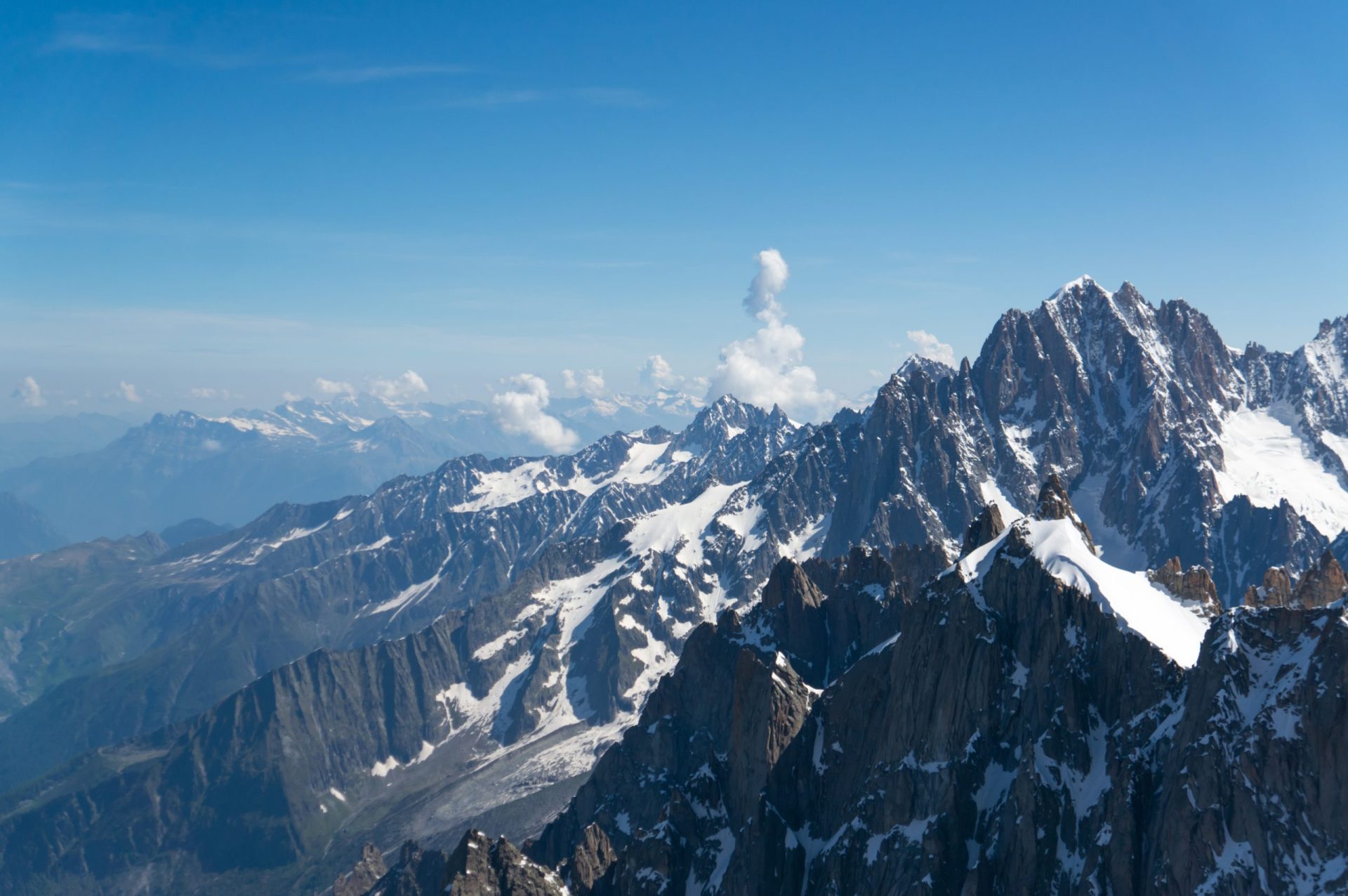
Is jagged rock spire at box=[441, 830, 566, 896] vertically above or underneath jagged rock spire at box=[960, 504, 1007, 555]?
underneath

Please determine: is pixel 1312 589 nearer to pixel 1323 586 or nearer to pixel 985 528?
pixel 1323 586

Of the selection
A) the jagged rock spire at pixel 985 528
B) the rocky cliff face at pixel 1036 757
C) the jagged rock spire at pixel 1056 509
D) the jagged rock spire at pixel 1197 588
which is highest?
the jagged rock spire at pixel 1056 509

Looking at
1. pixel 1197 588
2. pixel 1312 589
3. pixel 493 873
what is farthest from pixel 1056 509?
pixel 493 873

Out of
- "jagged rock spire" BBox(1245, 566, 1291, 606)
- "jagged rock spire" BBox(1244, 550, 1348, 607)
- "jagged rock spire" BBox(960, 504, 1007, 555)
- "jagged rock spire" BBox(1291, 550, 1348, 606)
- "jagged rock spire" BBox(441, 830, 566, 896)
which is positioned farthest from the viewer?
"jagged rock spire" BBox(960, 504, 1007, 555)

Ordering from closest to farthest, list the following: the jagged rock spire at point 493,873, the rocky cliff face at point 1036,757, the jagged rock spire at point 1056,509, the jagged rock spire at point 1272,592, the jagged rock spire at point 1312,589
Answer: the rocky cliff face at point 1036,757
the jagged rock spire at point 1312,589
the jagged rock spire at point 493,873
the jagged rock spire at point 1272,592
the jagged rock spire at point 1056,509

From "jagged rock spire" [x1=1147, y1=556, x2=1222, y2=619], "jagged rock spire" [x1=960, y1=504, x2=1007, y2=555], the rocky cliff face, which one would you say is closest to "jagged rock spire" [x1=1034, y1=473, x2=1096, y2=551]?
the rocky cliff face

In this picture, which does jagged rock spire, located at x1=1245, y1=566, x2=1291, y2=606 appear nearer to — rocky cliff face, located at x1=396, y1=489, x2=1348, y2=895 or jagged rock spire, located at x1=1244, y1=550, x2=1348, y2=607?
jagged rock spire, located at x1=1244, y1=550, x2=1348, y2=607

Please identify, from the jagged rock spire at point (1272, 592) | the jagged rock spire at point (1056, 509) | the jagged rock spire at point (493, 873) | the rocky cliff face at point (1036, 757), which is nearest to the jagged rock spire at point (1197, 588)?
the rocky cliff face at point (1036, 757)

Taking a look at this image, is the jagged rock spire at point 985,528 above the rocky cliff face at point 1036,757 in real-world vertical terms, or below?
above

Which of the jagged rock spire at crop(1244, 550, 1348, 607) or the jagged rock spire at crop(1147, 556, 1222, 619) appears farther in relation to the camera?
the jagged rock spire at crop(1147, 556, 1222, 619)

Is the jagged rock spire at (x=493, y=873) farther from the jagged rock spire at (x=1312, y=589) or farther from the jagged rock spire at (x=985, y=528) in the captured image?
the jagged rock spire at (x=1312, y=589)

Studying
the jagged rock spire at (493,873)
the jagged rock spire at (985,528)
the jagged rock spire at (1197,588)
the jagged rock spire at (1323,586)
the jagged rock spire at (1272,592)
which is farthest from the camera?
the jagged rock spire at (985,528)

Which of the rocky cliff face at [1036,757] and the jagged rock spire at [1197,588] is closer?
the rocky cliff face at [1036,757]
